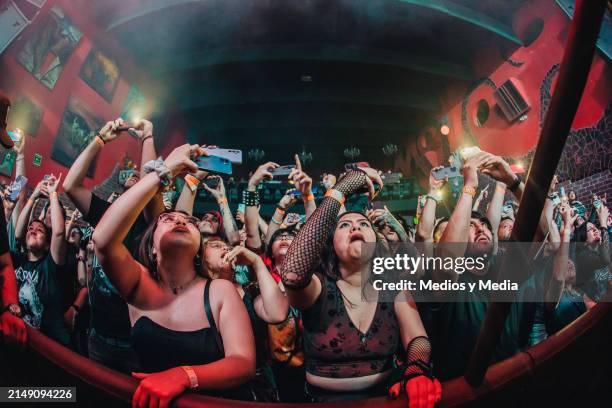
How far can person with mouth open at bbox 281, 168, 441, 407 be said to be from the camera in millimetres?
896

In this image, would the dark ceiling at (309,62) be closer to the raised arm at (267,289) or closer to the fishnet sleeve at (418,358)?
the raised arm at (267,289)

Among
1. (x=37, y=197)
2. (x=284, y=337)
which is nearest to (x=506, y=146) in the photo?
(x=284, y=337)

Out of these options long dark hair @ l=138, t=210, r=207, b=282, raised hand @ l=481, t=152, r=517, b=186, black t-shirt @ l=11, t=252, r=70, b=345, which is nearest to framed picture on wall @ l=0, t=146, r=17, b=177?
black t-shirt @ l=11, t=252, r=70, b=345

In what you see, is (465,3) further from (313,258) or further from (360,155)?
Answer: (313,258)

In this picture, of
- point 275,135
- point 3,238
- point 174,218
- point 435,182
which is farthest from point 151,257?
point 435,182

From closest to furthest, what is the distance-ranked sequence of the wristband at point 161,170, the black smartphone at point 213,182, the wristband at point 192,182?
the wristband at point 161,170, the wristband at point 192,182, the black smartphone at point 213,182

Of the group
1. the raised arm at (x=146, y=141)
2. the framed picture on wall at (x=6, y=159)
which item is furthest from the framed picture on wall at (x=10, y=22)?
the raised arm at (x=146, y=141)

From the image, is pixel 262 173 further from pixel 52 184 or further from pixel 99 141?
pixel 52 184

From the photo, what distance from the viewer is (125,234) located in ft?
3.01

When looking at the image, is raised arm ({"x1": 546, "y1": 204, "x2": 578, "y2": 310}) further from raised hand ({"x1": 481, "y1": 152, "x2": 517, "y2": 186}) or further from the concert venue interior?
raised hand ({"x1": 481, "y1": 152, "x2": 517, "y2": 186})

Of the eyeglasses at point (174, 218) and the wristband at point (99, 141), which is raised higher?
the wristband at point (99, 141)

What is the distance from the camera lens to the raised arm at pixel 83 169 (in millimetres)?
1349

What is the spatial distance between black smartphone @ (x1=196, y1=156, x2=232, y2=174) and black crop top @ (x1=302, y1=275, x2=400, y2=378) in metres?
0.72

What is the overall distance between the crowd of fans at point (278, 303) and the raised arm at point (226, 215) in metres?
0.18
